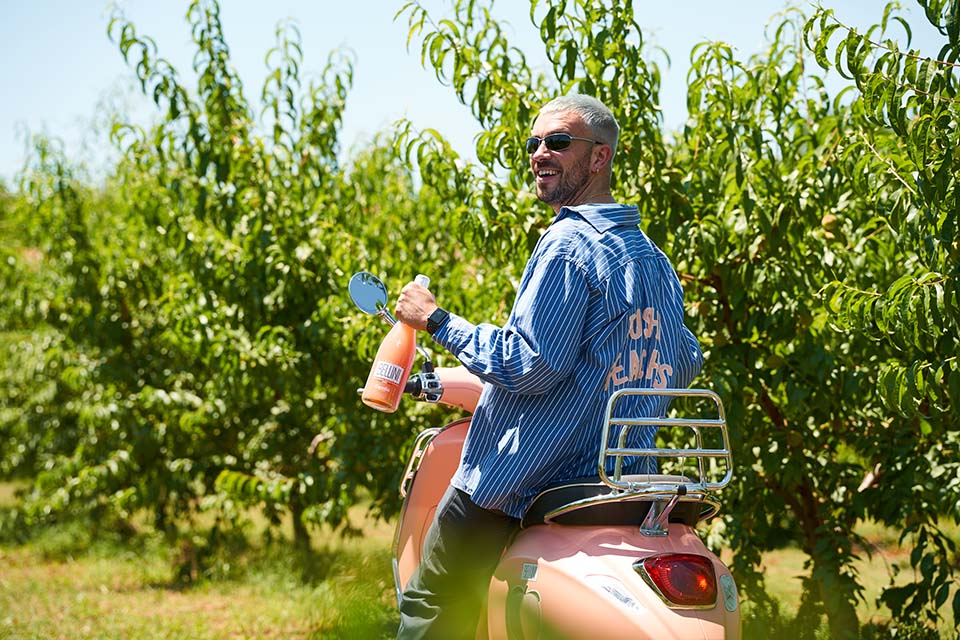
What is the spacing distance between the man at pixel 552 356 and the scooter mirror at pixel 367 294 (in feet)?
0.56

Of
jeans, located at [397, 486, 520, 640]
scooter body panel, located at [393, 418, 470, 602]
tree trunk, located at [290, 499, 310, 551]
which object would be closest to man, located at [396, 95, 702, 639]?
jeans, located at [397, 486, 520, 640]

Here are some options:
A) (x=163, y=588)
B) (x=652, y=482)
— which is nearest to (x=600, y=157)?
(x=652, y=482)

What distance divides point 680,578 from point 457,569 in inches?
22.2

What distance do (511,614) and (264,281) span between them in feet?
12.4

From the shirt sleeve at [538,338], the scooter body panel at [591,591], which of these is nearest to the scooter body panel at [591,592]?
the scooter body panel at [591,591]

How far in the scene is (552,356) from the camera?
225 centimetres

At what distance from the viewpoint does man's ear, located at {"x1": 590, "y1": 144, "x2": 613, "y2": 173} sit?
2525 millimetres

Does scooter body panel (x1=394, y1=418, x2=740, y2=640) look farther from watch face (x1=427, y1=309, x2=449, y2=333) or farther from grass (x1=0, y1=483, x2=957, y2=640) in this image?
grass (x1=0, y1=483, x2=957, y2=640)

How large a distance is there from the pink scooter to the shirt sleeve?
0.18m

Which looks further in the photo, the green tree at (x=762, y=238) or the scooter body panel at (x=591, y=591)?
the green tree at (x=762, y=238)

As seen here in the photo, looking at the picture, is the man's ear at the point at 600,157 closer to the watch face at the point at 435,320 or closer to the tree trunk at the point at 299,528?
the watch face at the point at 435,320

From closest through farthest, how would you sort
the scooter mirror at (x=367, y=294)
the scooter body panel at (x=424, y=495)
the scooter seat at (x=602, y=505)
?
the scooter seat at (x=602, y=505) < the scooter mirror at (x=367, y=294) < the scooter body panel at (x=424, y=495)

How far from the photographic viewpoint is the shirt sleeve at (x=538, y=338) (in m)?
2.24

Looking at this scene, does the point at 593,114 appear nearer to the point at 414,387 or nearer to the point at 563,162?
the point at 563,162
